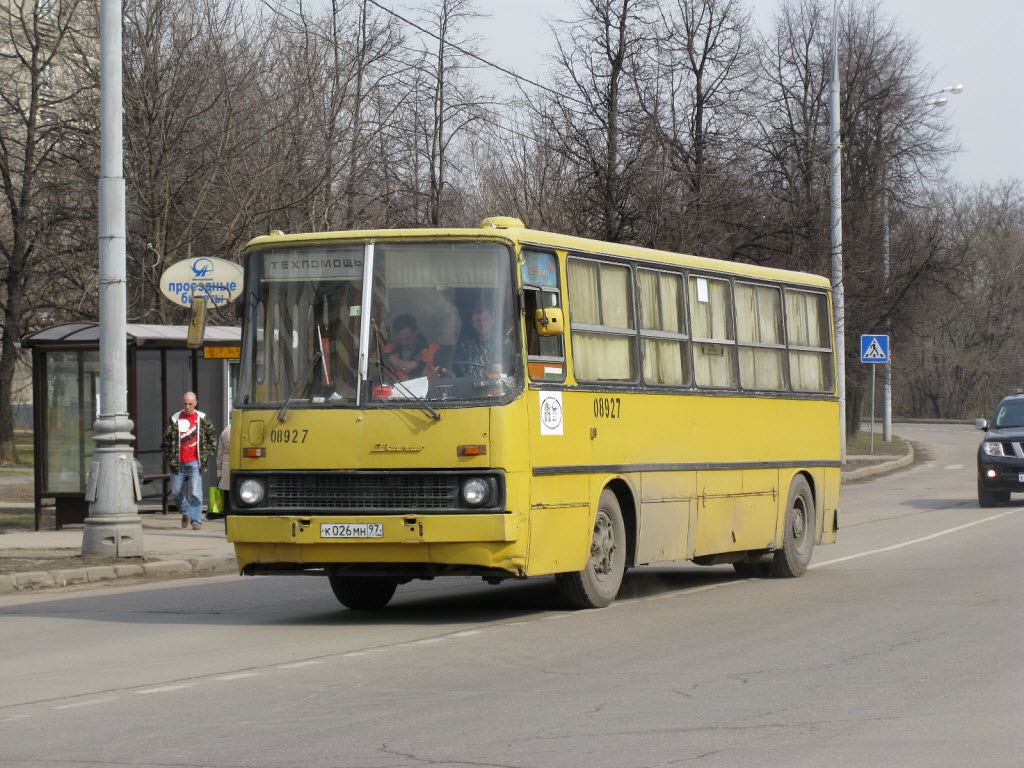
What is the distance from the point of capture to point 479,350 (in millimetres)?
11109

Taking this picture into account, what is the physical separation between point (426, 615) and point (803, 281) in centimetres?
626

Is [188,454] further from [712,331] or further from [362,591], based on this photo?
[712,331]

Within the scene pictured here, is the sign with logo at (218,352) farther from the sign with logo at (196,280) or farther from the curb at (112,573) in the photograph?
the curb at (112,573)

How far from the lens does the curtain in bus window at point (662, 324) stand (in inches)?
517

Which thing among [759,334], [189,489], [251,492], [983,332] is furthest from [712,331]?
[983,332]

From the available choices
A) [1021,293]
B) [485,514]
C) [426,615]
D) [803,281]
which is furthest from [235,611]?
[1021,293]

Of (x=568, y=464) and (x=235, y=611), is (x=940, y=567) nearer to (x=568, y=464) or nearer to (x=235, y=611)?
(x=568, y=464)

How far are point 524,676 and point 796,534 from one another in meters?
7.63

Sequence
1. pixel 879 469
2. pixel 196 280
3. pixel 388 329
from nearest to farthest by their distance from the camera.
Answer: pixel 388 329
pixel 196 280
pixel 879 469

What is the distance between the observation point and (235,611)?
12898 millimetres

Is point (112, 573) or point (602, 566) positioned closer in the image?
point (602, 566)

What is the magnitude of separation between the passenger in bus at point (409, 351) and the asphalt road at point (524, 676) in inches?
72.9

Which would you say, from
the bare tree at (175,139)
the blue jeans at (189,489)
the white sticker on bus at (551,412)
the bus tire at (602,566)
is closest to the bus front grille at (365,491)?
the white sticker on bus at (551,412)

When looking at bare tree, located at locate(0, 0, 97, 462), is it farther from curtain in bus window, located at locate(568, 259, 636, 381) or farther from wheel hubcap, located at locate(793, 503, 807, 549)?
curtain in bus window, located at locate(568, 259, 636, 381)
